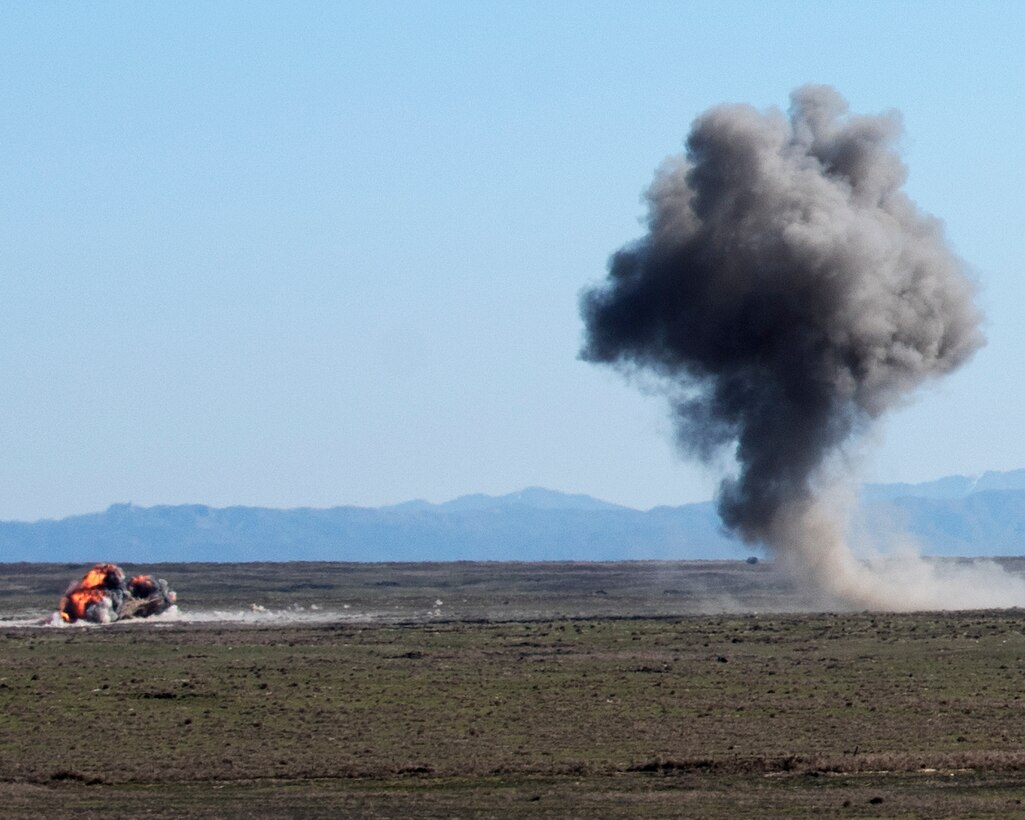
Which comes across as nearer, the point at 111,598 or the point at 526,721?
the point at 526,721

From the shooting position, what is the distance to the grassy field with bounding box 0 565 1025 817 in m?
37.6

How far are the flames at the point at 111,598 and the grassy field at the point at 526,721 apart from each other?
13320 mm

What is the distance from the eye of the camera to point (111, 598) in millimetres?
99688

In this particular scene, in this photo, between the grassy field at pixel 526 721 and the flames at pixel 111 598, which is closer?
the grassy field at pixel 526 721

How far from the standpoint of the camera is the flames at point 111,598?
98188mm

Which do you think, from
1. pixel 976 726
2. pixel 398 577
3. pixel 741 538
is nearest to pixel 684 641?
pixel 741 538

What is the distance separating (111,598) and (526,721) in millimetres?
55238

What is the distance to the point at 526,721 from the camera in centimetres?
4950

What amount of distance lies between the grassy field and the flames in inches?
524

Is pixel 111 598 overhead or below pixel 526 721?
overhead

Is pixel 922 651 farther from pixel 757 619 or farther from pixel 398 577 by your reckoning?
pixel 398 577

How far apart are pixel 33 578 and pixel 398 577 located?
40.7 metres

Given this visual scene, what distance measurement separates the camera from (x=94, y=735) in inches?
1884

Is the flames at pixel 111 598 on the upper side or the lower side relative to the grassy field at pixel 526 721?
upper
